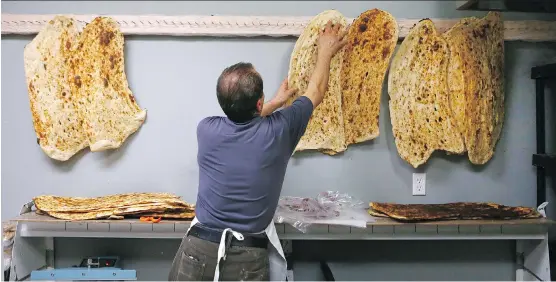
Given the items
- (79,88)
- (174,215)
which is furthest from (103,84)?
(174,215)

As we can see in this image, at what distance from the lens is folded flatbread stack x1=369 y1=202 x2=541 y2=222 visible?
2.19 meters

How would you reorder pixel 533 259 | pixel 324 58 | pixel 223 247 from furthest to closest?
pixel 533 259 < pixel 324 58 < pixel 223 247

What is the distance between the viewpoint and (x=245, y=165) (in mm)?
1724

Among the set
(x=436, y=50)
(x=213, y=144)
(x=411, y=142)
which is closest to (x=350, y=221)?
(x=411, y=142)

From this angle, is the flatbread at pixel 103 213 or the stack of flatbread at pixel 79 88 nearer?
the flatbread at pixel 103 213

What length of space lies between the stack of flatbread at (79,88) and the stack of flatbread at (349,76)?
891mm

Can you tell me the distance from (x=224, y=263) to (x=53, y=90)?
141 cm

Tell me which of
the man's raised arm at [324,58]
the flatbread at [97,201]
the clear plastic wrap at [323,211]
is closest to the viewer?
the man's raised arm at [324,58]

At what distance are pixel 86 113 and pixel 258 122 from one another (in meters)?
1.19

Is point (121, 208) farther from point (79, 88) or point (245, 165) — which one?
point (245, 165)

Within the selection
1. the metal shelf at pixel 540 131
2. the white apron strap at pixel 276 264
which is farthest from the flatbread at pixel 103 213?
the metal shelf at pixel 540 131

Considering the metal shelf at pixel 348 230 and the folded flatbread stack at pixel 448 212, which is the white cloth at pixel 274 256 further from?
the folded flatbread stack at pixel 448 212

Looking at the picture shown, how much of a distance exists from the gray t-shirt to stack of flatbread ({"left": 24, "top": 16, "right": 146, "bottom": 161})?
35.1 inches

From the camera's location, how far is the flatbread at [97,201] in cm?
227
